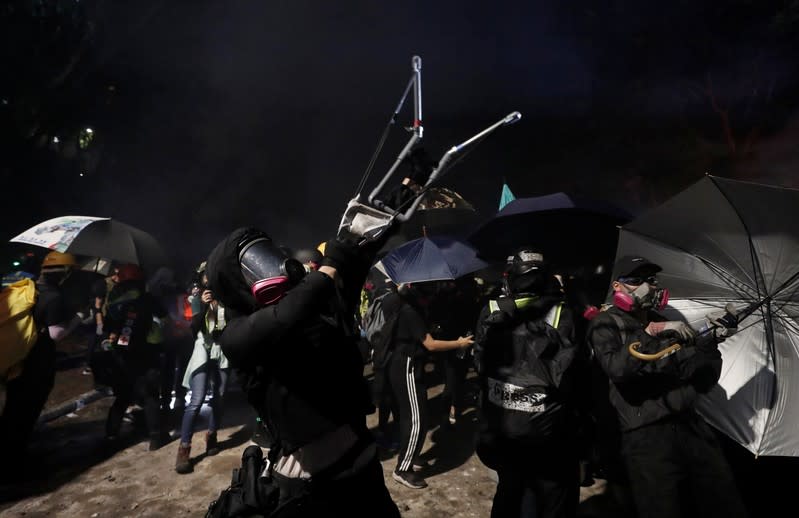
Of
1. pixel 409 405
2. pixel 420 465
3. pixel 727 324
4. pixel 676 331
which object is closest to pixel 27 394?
pixel 409 405

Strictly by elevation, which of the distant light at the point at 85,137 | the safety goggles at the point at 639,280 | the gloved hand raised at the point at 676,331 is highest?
the distant light at the point at 85,137

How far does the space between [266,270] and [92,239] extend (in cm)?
467

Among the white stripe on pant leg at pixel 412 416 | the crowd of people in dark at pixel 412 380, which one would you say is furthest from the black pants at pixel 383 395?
Answer: the white stripe on pant leg at pixel 412 416

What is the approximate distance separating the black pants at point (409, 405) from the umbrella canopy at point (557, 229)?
6.43 feet

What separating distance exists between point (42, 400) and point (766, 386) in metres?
6.40

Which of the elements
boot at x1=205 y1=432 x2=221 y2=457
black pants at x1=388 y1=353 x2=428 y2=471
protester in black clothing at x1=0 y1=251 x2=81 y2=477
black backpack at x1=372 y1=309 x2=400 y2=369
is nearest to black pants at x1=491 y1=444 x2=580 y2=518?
black pants at x1=388 y1=353 x2=428 y2=471

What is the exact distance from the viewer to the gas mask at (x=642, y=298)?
2762mm

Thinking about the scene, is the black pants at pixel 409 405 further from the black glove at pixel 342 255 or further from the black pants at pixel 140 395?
the black pants at pixel 140 395

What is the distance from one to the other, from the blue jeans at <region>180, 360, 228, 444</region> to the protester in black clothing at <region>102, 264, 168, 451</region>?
1.57 ft

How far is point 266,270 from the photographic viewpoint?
1.70 m

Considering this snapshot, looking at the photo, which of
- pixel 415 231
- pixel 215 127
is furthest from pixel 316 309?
pixel 215 127

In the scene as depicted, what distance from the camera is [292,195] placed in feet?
55.2

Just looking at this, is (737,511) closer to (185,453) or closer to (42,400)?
(185,453)

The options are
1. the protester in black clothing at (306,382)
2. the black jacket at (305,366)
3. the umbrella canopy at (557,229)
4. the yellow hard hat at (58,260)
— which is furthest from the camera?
the yellow hard hat at (58,260)
